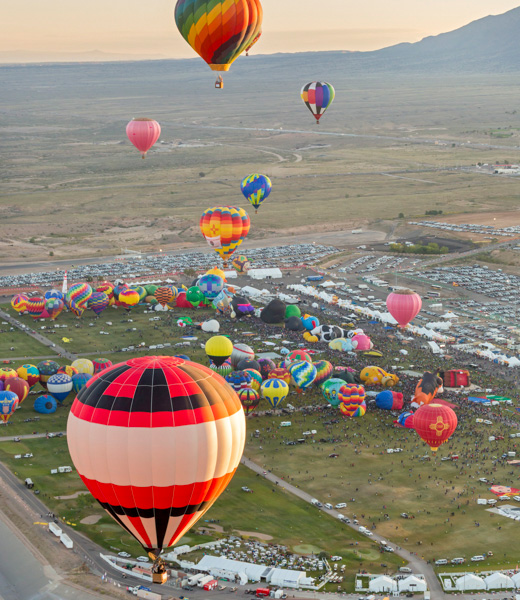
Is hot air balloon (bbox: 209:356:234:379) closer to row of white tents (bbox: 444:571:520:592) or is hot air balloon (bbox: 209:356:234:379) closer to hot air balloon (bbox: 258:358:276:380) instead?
hot air balloon (bbox: 258:358:276:380)

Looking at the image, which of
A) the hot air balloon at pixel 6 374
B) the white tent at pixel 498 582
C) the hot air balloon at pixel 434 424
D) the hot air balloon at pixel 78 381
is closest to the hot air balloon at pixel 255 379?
the hot air balloon at pixel 78 381

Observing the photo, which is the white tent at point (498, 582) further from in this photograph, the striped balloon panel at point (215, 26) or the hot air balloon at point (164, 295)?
the hot air balloon at point (164, 295)

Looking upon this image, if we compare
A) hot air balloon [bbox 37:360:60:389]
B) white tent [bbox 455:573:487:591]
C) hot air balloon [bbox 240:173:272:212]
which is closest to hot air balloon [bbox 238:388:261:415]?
hot air balloon [bbox 37:360:60:389]

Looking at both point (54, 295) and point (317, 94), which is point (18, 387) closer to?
point (54, 295)

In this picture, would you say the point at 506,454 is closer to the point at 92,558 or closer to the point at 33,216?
the point at 92,558

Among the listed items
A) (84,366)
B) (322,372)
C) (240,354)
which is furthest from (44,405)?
(322,372)
